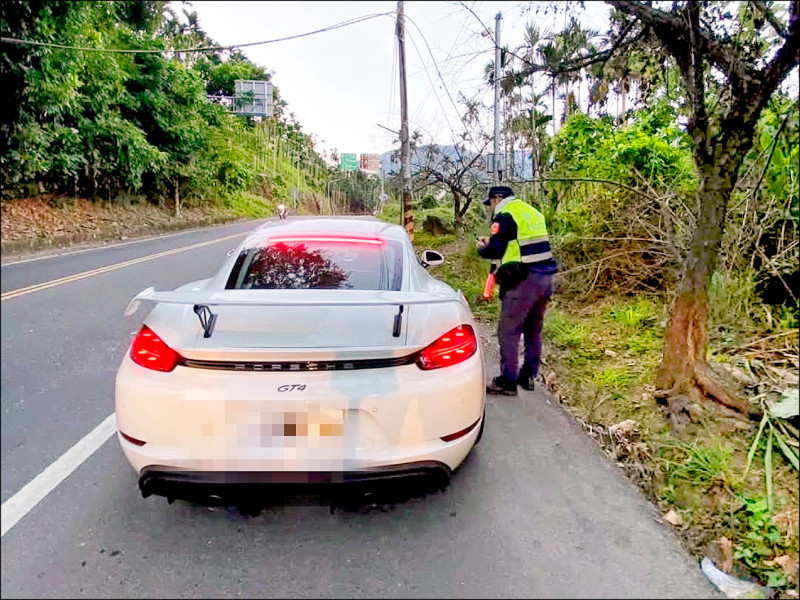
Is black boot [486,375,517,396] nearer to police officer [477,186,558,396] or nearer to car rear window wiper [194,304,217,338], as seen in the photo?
police officer [477,186,558,396]

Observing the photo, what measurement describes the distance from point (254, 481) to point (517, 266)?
8.59 feet

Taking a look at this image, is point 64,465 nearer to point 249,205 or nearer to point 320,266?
point 320,266

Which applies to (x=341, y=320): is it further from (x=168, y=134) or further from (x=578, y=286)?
(x=578, y=286)

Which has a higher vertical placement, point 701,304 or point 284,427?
point 701,304

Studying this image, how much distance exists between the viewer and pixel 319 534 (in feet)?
8.09

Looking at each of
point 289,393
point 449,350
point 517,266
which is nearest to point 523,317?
point 517,266

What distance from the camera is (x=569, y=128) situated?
9.61m

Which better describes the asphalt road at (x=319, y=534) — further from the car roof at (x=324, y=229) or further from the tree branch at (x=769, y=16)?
the tree branch at (x=769, y=16)

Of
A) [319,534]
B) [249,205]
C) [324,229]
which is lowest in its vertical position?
A: [319,534]

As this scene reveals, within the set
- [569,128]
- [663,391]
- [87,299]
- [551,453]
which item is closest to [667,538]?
[551,453]

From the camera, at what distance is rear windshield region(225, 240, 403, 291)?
10.1ft

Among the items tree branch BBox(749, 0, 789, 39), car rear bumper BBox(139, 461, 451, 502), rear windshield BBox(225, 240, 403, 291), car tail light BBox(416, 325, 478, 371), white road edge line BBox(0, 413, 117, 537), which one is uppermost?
tree branch BBox(749, 0, 789, 39)

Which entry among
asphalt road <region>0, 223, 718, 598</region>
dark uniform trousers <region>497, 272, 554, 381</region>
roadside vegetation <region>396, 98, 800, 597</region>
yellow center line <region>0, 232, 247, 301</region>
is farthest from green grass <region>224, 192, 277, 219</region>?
roadside vegetation <region>396, 98, 800, 597</region>

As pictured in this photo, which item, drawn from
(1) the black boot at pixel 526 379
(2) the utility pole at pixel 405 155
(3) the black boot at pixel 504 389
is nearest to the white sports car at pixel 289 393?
(3) the black boot at pixel 504 389
